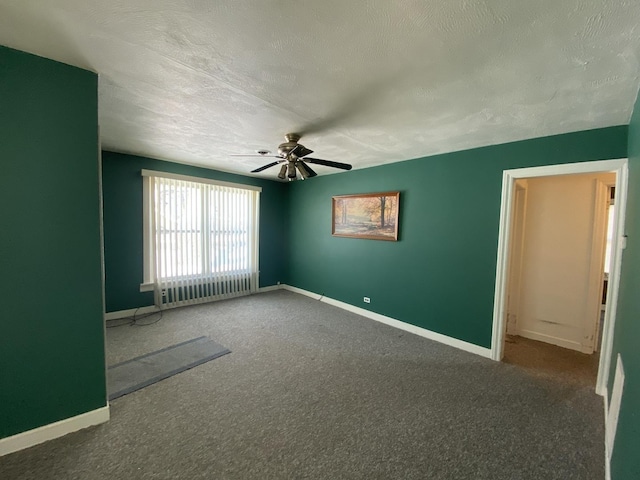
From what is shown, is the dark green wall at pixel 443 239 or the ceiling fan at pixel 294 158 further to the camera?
the dark green wall at pixel 443 239

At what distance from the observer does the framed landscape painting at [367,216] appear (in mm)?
3834

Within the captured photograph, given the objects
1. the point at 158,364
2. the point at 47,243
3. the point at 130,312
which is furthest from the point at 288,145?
the point at 130,312

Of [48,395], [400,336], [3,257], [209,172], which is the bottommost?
[400,336]

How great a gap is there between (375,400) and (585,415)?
1609mm

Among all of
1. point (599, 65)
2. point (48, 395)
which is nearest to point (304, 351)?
point (48, 395)

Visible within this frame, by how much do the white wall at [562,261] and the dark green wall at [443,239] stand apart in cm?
111

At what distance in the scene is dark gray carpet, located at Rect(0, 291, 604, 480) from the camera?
1513 mm

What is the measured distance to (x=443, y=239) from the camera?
3303mm

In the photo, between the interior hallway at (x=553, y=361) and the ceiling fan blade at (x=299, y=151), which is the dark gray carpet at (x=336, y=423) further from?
the ceiling fan blade at (x=299, y=151)

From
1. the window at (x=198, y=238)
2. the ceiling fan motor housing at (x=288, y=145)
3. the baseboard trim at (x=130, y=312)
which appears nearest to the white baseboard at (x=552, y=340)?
the ceiling fan motor housing at (x=288, y=145)

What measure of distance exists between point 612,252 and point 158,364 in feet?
14.3

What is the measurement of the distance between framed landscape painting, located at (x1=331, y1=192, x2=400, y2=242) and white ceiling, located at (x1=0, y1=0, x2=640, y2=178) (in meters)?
1.46

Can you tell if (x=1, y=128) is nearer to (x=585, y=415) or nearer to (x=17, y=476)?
(x=17, y=476)

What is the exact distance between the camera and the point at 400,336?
136 inches
